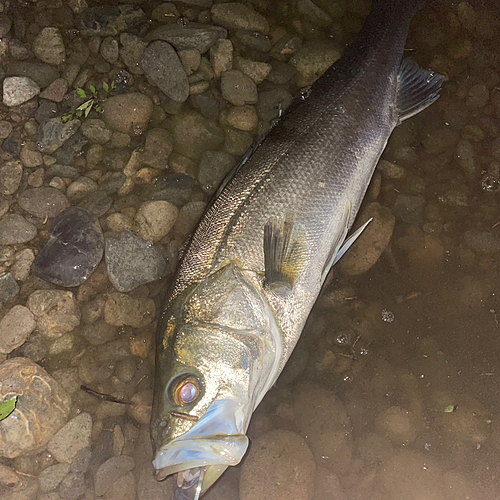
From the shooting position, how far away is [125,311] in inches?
118

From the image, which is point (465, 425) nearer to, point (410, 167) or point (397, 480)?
point (397, 480)

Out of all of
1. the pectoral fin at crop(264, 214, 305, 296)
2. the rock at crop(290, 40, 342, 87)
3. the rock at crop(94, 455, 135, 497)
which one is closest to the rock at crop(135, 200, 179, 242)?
the pectoral fin at crop(264, 214, 305, 296)

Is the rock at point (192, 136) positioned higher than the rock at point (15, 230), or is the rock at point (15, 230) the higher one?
the rock at point (192, 136)

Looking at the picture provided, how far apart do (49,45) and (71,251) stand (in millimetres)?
1728

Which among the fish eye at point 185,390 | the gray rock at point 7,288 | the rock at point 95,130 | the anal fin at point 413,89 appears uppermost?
the anal fin at point 413,89

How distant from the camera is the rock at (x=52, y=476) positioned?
9.28 ft

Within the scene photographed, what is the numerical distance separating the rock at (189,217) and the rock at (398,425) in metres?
2.04

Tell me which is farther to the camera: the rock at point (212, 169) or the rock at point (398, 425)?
the rock at point (212, 169)

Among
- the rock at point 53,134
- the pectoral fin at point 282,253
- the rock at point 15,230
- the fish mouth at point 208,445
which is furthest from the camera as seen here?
the rock at point 53,134

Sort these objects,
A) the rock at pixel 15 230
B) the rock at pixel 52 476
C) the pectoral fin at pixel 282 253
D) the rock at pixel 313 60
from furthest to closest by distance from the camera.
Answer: the rock at pixel 313 60 < the rock at pixel 15 230 < the rock at pixel 52 476 < the pectoral fin at pixel 282 253

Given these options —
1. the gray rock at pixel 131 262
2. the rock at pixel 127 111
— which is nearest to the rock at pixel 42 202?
the gray rock at pixel 131 262

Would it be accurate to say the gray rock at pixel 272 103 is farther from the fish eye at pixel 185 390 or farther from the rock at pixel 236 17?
the fish eye at pixel 185 390

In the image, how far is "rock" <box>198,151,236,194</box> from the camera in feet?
10.4

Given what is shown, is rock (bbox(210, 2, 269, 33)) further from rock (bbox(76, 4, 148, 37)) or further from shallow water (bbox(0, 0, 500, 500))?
rock (bbox(76, 4, 148, 37))
